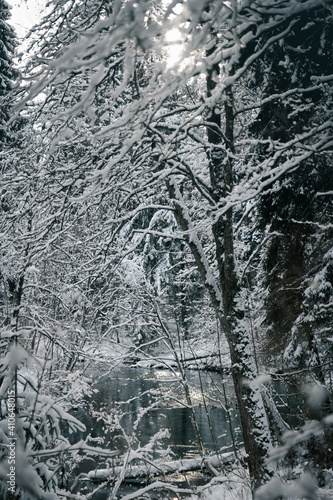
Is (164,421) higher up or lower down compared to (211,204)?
lower down

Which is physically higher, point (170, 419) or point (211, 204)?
point (211, 204)

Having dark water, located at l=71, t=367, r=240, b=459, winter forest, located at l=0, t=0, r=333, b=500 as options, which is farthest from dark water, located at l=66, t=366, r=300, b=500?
winter forest, located at l=0, t=0, r=333, b=500

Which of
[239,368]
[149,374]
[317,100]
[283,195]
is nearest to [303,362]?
[239,368]

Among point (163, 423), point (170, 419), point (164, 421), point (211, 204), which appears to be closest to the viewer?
point (211, 204)

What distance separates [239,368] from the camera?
15.8 ft

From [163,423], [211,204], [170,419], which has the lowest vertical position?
[163,423]

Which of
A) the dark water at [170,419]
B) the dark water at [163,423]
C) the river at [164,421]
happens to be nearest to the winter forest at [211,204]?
the dark water at [163,423]

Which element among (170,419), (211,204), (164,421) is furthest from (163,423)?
(211,204)

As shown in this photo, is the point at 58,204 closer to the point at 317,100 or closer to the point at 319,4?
the point at 319,4

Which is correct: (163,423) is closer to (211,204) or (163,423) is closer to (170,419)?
(170,419)

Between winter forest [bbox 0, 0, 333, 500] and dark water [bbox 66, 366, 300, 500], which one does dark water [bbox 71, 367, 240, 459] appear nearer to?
dark water [bbox 66, 366, 300, 500]

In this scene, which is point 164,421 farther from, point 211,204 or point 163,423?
point 211,204

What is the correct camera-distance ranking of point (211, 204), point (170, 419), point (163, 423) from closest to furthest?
point (211, 204), point (170, 419), point (163, 423)

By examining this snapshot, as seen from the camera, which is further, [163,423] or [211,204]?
[163,423]
